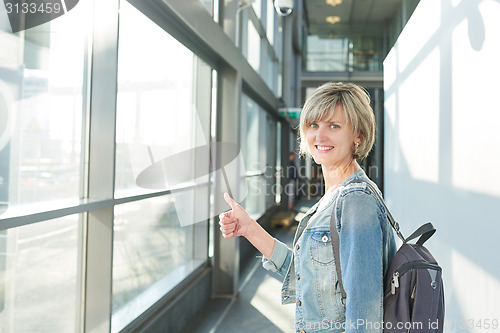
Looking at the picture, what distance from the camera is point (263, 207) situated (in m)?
8.85

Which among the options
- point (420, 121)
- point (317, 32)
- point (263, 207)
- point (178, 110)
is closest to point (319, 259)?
point (420, 121)

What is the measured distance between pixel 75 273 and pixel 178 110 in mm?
1735

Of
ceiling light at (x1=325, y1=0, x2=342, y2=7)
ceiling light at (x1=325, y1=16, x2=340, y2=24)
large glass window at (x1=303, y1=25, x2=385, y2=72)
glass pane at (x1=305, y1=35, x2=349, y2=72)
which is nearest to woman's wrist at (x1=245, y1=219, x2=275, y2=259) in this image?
large glass window at (x1=303, y1=25, x2=385, y2=72)

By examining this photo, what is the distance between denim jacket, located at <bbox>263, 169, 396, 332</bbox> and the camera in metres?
1.03

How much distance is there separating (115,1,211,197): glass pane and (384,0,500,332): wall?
5.83ft

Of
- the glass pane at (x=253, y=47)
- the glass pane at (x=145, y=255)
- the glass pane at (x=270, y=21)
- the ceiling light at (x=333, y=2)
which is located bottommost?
the glass pane at (x=145, y=255)

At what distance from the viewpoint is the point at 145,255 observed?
9.80 feet

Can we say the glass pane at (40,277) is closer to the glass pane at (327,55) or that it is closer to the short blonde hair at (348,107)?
the short blonde hair at (348,107)

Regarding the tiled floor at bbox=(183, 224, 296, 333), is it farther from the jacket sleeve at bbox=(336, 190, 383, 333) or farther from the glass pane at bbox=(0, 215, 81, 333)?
the jacket sleeve at bbox=(336, 190, 383, 333)

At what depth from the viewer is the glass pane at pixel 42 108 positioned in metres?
1.55

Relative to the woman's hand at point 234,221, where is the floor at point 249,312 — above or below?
below

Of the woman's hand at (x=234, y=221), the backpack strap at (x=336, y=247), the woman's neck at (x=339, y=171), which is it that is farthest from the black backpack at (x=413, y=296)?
the woman's hand at (x=234, y=221)

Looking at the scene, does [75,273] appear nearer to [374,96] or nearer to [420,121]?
[420,121]

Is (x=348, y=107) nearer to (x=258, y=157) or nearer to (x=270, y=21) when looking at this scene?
(x=258, y=157)
